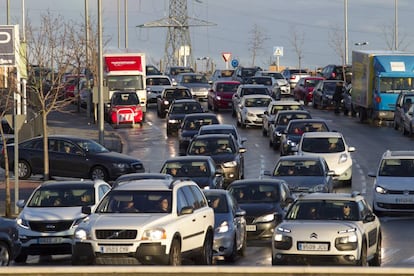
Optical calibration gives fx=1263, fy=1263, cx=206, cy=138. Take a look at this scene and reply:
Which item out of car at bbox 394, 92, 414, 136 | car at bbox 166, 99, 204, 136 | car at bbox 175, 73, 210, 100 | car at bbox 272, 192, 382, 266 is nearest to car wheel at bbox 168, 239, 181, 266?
car at bbox 272, 192, 382, 266

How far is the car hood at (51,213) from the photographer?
2456 cm

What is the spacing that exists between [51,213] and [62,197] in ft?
2.89

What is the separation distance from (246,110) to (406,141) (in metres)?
8.87

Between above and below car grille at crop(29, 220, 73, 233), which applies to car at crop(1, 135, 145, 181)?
below

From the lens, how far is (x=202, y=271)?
17.5 m

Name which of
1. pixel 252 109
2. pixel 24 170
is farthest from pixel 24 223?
pixel 252 109

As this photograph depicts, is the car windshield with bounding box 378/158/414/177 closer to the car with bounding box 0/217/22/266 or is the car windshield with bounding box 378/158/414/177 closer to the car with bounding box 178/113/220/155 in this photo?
the car with bounding box 0/217/22/266

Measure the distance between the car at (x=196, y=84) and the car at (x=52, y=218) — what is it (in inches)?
1889

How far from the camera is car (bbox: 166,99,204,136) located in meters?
55.5

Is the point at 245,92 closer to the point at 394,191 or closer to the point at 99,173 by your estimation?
the point at 99,173

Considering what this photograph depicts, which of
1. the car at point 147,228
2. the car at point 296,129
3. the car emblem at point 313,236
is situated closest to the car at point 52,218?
the car at point 147,228

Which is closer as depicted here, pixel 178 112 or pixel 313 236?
pixel 313 236

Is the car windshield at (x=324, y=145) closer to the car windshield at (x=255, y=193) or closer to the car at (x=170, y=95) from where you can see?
the car windshield at (x=255, y=193)

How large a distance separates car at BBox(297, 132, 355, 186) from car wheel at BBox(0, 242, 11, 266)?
17977mm
